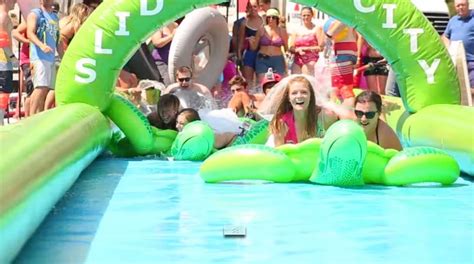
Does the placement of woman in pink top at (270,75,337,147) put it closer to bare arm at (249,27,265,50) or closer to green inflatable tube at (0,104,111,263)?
green inflatable tube at (0,104,111,263)

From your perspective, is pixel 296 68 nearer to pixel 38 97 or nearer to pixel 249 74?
pixel 249 74

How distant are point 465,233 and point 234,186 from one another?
1.30 meters

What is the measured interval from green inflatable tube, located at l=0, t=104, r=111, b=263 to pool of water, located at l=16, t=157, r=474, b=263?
0.12 m

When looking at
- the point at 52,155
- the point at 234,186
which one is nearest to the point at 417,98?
the point at 234,186

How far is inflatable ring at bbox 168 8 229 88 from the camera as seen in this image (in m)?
7.34

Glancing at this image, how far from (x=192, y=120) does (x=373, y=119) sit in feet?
4.88

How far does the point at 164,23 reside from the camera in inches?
203

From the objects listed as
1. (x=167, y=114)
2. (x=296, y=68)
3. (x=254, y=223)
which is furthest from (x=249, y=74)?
(x=254, y=223)

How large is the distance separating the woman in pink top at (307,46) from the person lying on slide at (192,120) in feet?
6.31

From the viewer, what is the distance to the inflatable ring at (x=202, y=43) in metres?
7.34

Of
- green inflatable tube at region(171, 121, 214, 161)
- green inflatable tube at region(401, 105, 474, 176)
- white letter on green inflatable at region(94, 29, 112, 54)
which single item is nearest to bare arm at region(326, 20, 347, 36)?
green inflatable tube at region(401, 105, 474, 176)

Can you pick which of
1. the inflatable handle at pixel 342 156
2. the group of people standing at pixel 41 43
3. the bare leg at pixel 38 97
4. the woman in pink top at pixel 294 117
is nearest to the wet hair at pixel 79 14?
the group of people standing at pixel 41 43

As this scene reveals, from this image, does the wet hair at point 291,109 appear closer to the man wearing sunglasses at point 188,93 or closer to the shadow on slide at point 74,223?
the shadow on slide at point 74,223

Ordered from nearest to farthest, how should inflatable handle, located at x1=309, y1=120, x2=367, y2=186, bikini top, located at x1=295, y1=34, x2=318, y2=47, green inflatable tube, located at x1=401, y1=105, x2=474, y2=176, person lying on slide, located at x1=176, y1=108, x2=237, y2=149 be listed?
inflatable handle, located at x1=309, y1=120, x2=367, y2=186 → green inflatable tube, located at x1=401, y1=105, x2=474, y2=176 → person lying on slide, located at x1=176, y1=108, x2=237, y2=149 → bikini top, located at x1=295, y1=34, x2=318, y2=47
